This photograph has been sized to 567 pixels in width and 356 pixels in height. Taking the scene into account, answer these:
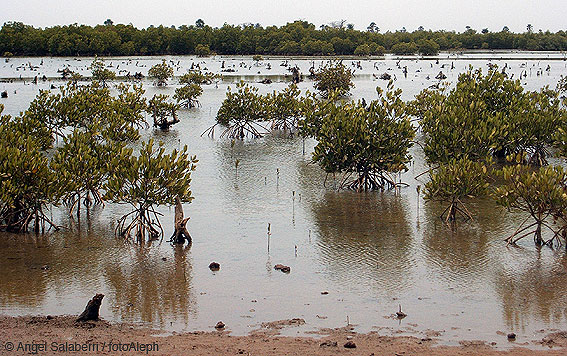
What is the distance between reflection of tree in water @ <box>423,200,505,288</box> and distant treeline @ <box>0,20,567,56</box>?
368ft

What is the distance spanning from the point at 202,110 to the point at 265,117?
12730 mm

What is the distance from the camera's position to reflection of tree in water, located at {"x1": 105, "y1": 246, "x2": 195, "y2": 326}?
14.1 metres

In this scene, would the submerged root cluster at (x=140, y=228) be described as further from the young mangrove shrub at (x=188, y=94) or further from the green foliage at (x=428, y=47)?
the green foliage at (x=428, y=47)

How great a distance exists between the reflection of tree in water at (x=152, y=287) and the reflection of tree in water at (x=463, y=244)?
602cm

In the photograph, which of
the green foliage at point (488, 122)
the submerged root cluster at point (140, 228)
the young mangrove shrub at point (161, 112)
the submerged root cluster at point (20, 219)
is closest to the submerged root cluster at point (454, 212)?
the green foliage at point (488, 122)

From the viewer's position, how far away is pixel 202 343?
12.0 meters

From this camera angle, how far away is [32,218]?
1988 cm

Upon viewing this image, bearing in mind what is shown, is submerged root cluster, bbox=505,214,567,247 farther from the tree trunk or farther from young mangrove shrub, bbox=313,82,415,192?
young mangrove shrub, bbox=313,82,415,192

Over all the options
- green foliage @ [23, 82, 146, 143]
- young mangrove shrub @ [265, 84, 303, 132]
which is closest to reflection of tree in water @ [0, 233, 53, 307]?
green foliage @ [23, 82, 146, 143]

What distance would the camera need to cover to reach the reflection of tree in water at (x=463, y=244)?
16609 millimetres

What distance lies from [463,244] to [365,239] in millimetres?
2661

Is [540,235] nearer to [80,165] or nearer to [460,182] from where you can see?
[460,182]

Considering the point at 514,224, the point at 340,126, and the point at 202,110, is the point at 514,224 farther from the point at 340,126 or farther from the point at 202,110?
the point at 202,110

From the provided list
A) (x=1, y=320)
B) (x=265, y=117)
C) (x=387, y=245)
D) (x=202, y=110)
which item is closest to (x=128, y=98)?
(x=265, y=117)
